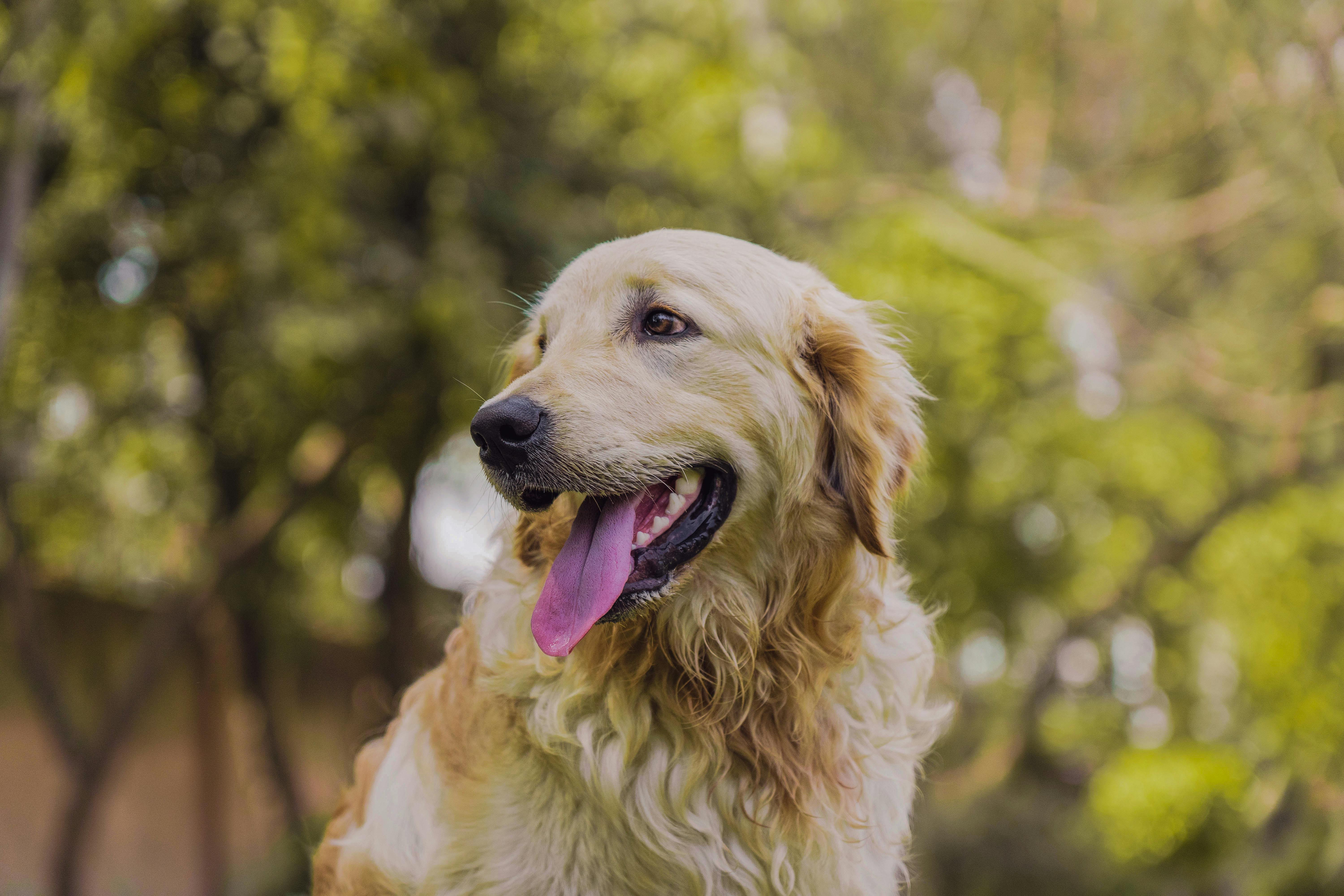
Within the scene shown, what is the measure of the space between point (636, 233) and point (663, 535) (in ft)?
9.31

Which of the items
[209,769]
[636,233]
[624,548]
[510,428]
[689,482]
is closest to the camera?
[510,428]

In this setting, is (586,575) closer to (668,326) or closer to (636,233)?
(668,326)

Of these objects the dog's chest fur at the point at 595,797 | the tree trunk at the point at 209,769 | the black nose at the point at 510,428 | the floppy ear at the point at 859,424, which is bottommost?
the tree trunk at the point at 209,769

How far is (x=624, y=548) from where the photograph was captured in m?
2.57

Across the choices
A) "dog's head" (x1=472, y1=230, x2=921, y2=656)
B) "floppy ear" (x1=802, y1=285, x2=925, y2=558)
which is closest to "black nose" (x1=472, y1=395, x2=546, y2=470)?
"dog's head" (x1=472, y1=230, x2=921, y2=656)

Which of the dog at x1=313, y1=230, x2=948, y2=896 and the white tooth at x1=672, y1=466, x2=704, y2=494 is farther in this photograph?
the white tooth at x1=672, y1=466, x2=704, y2=494

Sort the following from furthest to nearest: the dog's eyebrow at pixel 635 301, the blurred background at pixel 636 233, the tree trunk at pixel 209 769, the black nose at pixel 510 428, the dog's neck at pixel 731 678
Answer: the tree trunk at pixel 209 769 → the blurred background at pixel 636 233 → the dog's eyebrow at pixel 635 301 → the dog's neck at pixel 731 678 → the black nose at pixel 510 428

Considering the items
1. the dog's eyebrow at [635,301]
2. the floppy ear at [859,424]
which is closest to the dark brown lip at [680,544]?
the floppy ear at [859,424]

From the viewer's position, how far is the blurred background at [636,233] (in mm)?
7305

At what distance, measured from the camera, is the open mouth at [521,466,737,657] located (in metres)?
2.46

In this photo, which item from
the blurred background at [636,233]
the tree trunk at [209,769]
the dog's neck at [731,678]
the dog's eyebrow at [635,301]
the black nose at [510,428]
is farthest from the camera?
the tree trunk at [209,769]

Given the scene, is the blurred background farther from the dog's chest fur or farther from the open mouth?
the open mouth

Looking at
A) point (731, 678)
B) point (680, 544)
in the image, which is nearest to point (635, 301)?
point (680, 544)

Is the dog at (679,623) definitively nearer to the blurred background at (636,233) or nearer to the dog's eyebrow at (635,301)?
the dog's eyebrow at (635,301)
